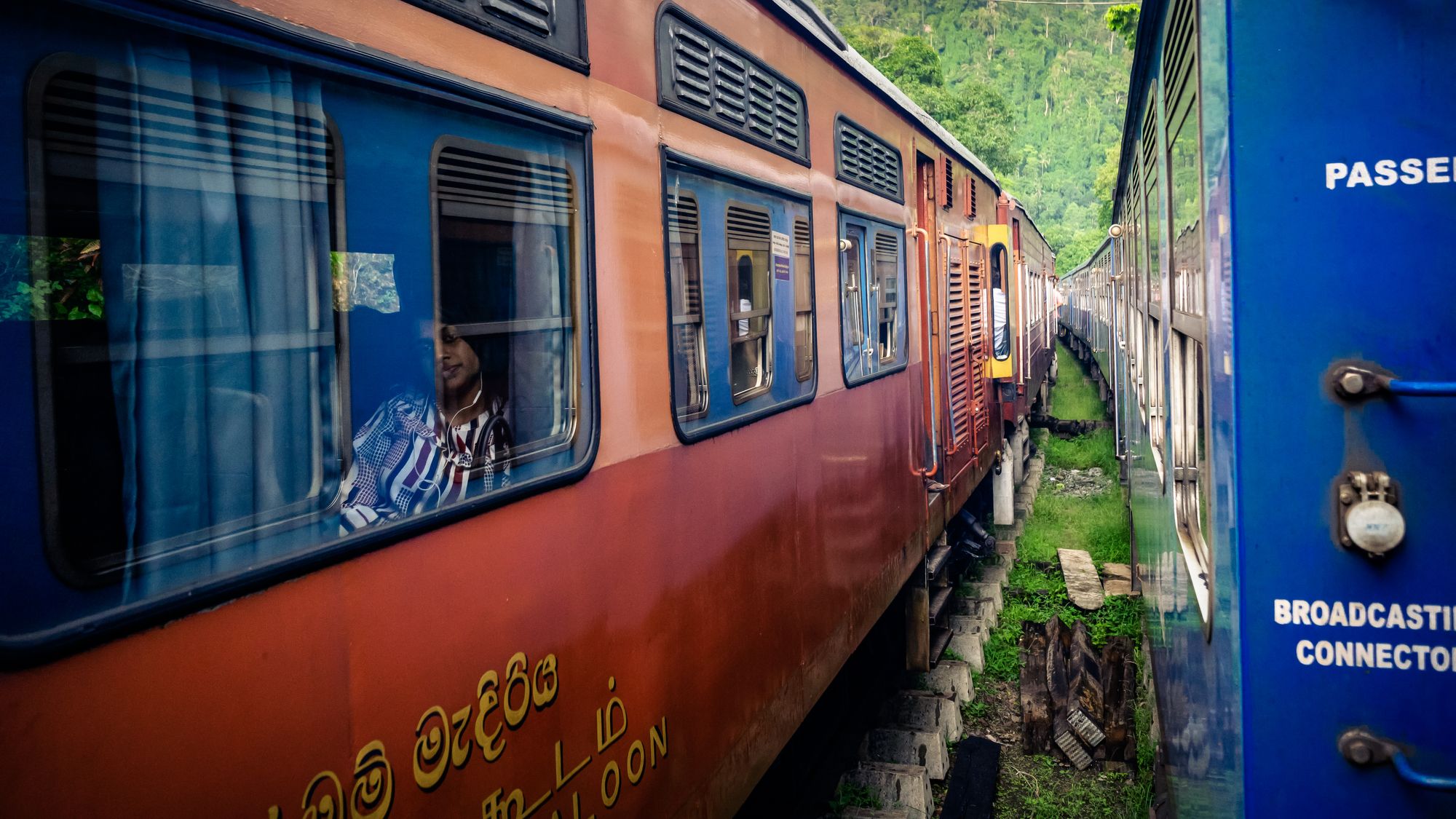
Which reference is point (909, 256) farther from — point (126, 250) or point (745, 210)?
point (126, 250)

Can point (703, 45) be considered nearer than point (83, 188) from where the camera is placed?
No

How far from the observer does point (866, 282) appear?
5199 mm

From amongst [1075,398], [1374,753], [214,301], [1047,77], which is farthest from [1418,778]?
[1047,77]

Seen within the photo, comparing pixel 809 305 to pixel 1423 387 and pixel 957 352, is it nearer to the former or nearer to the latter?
pixel 1423 387

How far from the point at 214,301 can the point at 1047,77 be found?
124 metres

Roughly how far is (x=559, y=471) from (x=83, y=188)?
1.16 metres

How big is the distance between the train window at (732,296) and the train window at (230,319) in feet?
2.85

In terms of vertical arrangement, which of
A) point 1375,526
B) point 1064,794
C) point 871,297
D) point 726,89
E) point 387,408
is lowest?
point 1064,794

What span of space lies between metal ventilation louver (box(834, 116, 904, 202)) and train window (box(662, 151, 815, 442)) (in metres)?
0.70

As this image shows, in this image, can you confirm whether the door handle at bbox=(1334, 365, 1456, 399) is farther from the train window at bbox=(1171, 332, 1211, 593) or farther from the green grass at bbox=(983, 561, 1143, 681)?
the green grass at bbox=(983, 561, 1143, 681)

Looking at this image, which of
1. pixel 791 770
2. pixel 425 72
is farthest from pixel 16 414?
pixel 791 770

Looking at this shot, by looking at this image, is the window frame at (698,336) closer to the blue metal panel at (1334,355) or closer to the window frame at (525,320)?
the window frame at (525,320)

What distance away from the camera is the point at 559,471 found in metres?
2.30

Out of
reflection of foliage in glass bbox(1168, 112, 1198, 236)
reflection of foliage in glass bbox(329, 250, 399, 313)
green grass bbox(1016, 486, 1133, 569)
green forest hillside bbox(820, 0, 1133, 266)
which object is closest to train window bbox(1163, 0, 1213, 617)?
reflection of foliage in glass bbox(1168, 112, 1198, 236)
